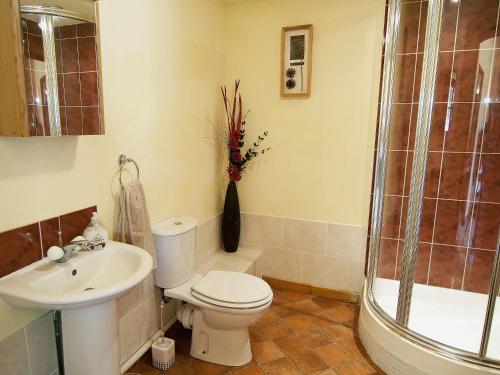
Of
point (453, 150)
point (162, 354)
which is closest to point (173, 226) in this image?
point (162, 354)

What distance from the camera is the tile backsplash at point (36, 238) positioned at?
4.17ft

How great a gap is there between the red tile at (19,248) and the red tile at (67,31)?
77cm

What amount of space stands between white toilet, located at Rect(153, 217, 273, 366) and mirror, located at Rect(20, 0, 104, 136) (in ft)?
2.66

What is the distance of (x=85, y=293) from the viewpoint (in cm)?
116

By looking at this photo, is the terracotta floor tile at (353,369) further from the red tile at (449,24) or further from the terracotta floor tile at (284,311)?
the red tile at (449,24)

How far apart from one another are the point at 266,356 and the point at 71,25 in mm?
2047

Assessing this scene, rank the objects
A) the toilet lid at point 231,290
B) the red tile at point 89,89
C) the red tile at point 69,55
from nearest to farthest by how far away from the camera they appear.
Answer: the red tile at point 69,55 → the red tile at point 89,89 → the toilet lid at point 231,290

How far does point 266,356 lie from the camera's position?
83.9 inches

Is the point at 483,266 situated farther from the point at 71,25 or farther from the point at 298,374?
the point at 71,25

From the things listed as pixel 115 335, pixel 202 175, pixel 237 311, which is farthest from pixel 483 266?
pixel 115 335

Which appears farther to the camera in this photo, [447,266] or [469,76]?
[447,266]

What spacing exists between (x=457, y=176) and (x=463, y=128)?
0.34 metres

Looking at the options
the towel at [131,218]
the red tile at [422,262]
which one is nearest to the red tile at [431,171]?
the red tile at [422,262]

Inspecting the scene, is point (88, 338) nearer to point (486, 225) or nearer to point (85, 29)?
point (85, 29)
